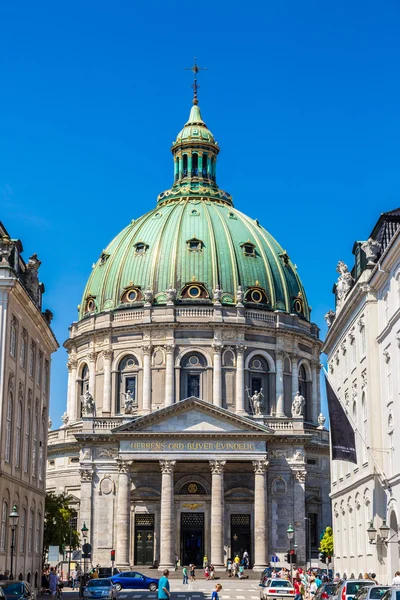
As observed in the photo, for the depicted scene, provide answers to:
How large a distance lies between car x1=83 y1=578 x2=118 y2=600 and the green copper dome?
51180 mm

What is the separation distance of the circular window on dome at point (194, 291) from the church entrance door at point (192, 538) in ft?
70.3

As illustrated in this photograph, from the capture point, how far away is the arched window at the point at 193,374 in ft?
322

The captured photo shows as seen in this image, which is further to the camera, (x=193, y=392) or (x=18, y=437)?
(x=193, y=392)

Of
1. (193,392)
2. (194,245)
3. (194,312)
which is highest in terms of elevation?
(194,245)

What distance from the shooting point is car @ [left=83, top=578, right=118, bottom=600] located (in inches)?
1903

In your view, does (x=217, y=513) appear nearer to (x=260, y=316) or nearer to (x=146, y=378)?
(x=146, y=378)

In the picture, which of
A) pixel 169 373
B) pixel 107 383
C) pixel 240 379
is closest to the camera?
pixel 169 373

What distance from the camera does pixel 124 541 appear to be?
277 ft

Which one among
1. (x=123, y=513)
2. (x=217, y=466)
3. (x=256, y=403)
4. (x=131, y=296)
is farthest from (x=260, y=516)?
(x=131, y=296)

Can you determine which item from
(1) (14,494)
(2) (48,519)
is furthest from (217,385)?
(1) (14,494)

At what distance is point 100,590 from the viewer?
48656 millimetres

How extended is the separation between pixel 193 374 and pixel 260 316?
8551mm

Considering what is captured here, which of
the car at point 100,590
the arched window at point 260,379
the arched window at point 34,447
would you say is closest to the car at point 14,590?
the car at point 100,590

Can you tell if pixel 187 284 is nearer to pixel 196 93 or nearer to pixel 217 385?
pixel 217 385
